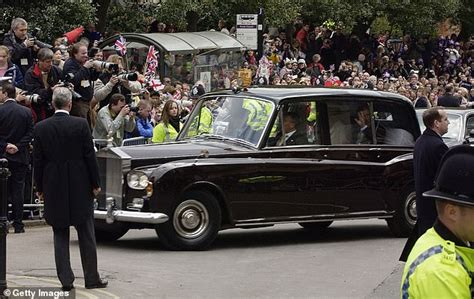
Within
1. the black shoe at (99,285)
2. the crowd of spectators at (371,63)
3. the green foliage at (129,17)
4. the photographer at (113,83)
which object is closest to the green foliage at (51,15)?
the crowd of spectators at (371,63)

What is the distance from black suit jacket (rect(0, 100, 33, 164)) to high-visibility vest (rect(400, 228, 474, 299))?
10.8m

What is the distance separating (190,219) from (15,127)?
9.22 ft

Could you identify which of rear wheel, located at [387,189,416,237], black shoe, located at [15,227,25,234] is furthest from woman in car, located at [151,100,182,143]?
rear wheel, located at [387,189,416,237]

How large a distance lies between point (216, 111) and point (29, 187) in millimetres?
3162

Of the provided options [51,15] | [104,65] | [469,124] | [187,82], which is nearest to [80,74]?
[104,65]

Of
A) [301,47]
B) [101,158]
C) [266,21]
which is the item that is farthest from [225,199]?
[301,47]

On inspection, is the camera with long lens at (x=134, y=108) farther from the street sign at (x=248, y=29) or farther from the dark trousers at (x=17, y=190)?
the street sign at (x=248, y=29)

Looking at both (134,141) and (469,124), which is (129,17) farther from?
(134,141)

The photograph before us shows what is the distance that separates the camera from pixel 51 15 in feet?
76.4

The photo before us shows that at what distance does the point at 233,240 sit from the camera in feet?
46.1

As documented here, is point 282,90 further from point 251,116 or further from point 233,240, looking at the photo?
point 233,240

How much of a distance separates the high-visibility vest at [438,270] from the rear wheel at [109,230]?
9.56 m

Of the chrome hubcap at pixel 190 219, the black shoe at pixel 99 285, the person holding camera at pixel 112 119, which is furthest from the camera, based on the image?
the person holding camera at pixel 112 119

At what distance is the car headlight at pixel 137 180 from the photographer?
41.1 feet
